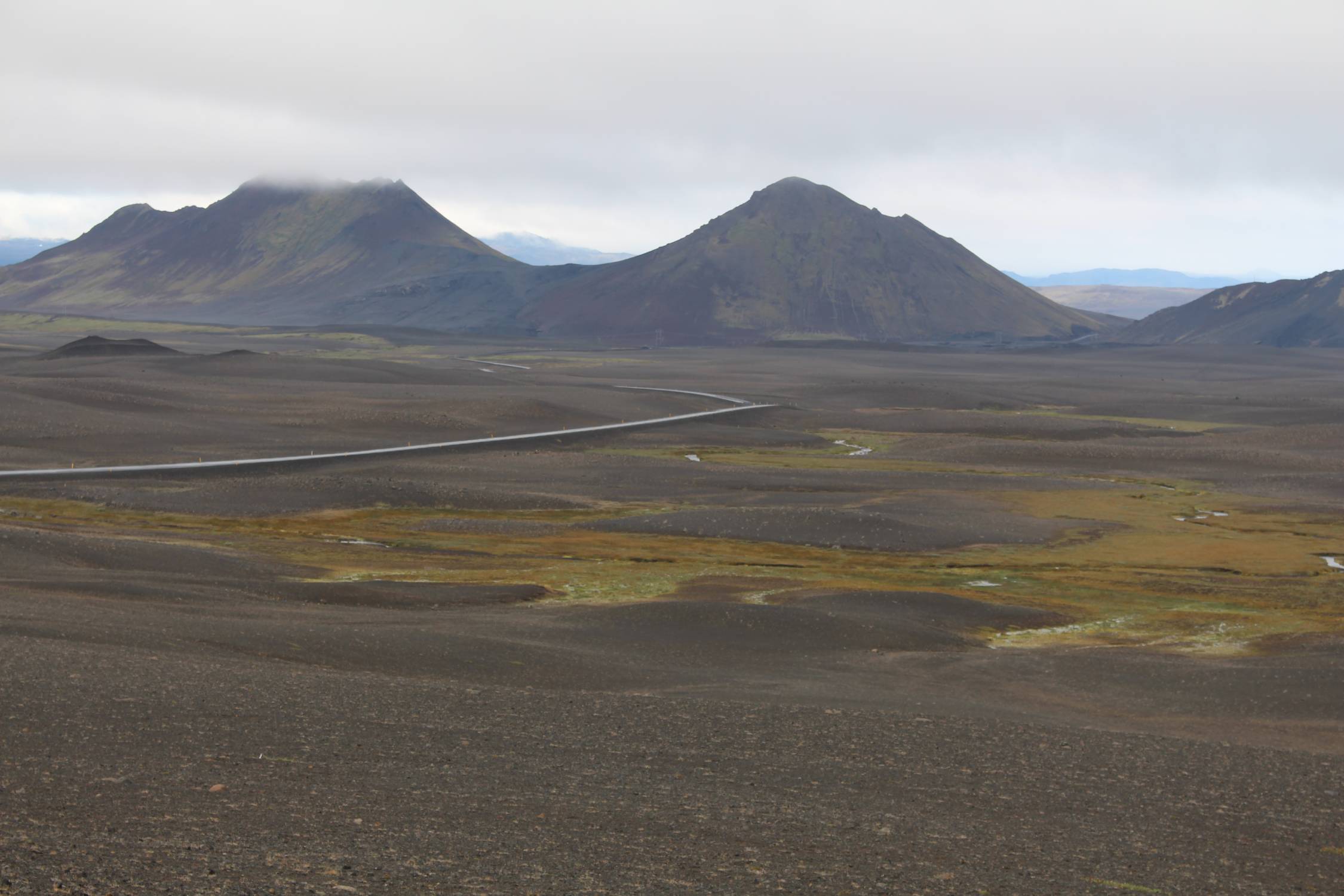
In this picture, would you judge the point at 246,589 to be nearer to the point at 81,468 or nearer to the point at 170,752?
the point at 170,752

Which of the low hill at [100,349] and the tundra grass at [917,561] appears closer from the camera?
the tundra grass at [917,561]

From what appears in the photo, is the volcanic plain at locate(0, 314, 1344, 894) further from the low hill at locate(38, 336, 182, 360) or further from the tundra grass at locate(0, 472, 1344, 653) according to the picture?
the low hill at locate(38, 336, 182, 360)

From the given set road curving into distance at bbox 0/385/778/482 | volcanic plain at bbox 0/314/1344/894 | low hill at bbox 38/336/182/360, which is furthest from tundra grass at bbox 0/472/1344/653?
low hill at bbox 38/336/182/360

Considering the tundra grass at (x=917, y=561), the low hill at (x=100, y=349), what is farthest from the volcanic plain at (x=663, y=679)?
the low hill at (x=100, y=349)

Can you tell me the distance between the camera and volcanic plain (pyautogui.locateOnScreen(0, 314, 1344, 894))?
46.6ft

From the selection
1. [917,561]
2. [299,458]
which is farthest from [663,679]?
A: [299,458]

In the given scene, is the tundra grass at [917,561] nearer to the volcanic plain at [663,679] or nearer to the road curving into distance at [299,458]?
the volcanic plain at [663,679]

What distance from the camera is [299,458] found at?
69.9 metres

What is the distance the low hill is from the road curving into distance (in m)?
64.4

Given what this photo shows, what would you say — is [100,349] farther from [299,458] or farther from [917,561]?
[917,561]

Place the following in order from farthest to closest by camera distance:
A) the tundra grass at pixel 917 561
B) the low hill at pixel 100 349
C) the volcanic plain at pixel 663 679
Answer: the low hill at pixel 100 349, the tundra grass at pixel 917 561, the volcanic plain at pixel 663 679

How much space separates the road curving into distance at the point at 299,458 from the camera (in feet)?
205

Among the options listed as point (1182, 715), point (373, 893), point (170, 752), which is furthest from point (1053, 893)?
point (1182, 715)

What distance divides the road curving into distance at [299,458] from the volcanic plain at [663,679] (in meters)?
1.35
